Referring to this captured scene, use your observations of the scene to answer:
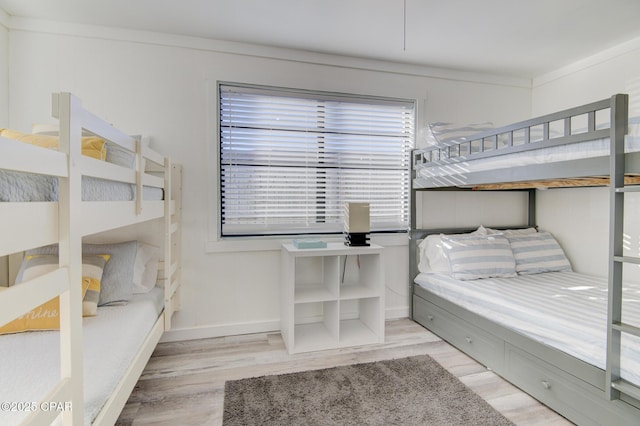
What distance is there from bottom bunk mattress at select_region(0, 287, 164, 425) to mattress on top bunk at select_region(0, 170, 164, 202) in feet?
1.87

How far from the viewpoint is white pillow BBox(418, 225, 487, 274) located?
8.77ft

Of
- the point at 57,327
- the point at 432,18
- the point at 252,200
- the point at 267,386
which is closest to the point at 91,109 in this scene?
the point at 252,200

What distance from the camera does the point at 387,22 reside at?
2203mm

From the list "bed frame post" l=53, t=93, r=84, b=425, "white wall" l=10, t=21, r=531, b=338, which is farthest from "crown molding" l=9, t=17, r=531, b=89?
"bed frame post" l=53, t=93, r=84, b=425

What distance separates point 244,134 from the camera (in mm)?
2611

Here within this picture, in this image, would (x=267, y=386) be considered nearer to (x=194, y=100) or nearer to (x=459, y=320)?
(x=459, y=320)

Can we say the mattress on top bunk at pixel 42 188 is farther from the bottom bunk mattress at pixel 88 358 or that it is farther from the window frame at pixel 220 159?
the window frame at pixel 220 159

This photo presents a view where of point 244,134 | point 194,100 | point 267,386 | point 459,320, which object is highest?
point 194,100

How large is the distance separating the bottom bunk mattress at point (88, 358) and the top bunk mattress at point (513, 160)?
2.08 meters

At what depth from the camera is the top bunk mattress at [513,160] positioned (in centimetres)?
140

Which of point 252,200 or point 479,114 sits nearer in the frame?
point 252,200

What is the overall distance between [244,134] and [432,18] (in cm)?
156

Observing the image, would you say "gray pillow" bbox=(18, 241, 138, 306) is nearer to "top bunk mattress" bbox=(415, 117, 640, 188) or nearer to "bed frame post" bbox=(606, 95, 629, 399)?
"top bunk mattress" bbox=(415, 117, 640, 188)

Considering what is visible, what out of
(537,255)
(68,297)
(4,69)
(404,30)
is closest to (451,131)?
(404,30)
